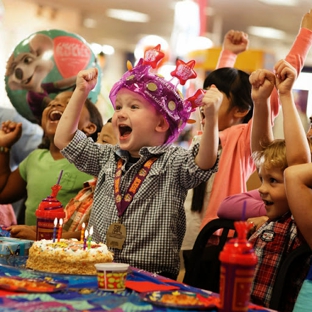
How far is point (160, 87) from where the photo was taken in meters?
2.19

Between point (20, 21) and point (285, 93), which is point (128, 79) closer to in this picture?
point (285, 93)

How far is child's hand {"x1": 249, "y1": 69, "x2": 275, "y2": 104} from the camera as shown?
2.01 m

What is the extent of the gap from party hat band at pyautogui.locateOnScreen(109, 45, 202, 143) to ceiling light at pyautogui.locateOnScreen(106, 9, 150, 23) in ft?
22.2

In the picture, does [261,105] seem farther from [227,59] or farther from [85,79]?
[227,59]

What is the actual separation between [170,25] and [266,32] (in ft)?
4.86

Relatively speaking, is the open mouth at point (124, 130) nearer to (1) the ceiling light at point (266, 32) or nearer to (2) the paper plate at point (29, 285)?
(2) the paper plate at point (29, 285)

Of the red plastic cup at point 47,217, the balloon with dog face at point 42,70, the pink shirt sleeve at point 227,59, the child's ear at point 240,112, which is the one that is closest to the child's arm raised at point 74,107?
the red plastic cup at point 47,217

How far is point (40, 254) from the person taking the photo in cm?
168

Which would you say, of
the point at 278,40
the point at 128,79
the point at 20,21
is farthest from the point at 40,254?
the point at 278,40

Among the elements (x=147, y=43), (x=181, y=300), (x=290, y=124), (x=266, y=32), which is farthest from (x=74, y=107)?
(x=266, y=32)

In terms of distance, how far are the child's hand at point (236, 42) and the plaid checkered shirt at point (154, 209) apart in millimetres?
1198

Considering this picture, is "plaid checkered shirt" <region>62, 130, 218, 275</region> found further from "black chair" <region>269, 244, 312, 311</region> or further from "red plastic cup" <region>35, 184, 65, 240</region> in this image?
"black chair" <region>269, 244, 312, 311</region>

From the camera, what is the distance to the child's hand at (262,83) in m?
2.01

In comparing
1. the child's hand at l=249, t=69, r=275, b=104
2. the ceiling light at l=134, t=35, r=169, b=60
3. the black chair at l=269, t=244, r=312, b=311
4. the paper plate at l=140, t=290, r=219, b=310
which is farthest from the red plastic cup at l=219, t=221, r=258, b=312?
the ceiling light at l=134, t=35, r=169, b=60
